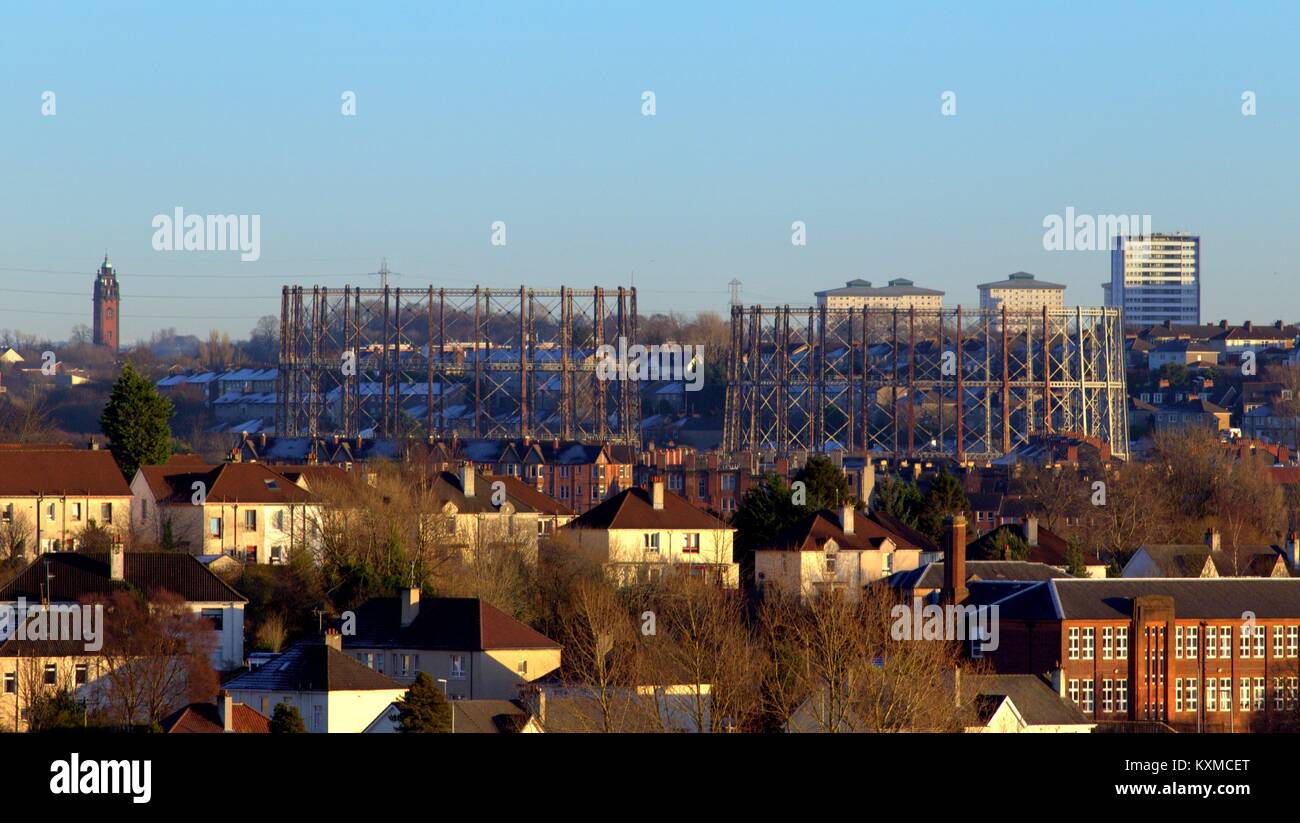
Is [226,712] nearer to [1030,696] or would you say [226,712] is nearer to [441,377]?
[1030,696]

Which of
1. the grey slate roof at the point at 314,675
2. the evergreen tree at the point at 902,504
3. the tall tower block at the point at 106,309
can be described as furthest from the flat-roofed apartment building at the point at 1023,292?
the grey slate roof at the point at 314,675

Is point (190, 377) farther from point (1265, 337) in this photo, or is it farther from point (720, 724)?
point (720, 724)

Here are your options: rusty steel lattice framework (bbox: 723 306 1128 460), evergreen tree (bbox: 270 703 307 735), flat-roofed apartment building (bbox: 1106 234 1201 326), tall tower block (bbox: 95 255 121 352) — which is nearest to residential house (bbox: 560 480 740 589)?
evergreen tree (bbox: 270 703 307 735)

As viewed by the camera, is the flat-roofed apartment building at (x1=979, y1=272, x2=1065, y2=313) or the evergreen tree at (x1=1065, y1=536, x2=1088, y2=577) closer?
the evergreen tree at (x1=1065, y1=536, x2=1088, y2=577)

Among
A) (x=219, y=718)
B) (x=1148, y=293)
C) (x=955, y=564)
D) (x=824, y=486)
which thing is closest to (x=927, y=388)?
(x=824, y=486)

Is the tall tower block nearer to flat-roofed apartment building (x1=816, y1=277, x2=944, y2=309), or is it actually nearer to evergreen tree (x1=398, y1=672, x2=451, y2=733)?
flat-roofed apartment building (x1=816, y1=277, x2=944, y2=309)
